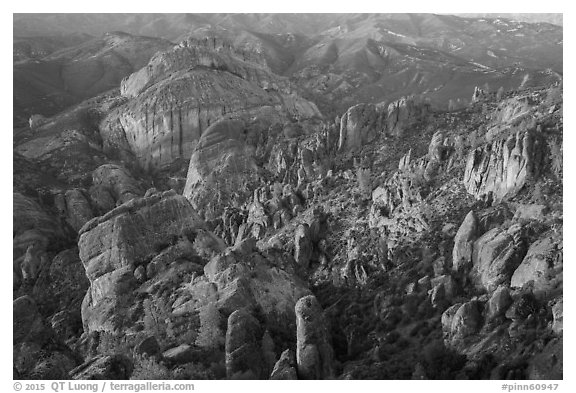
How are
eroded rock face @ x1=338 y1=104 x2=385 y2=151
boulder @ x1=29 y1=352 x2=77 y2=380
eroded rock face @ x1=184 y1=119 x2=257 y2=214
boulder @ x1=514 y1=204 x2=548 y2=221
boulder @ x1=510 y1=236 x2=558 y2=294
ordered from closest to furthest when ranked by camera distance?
1. boulder @ x1=29 y1=352 x2=77 y2=380
2. boulder @ x1=510 y1=236 x2=558 y2=294
3. boulder @ x1=514 y1=204 x2=548 y2=221
4. eroded rock face @ x1=338 y1=104 x2=385 y2=151
5. eroded rock face @ x1=184 y1=119 x2=257 y2=214

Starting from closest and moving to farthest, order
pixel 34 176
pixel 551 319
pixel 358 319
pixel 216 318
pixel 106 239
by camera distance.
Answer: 1. pixel 551 319
2. pixel 216 318
3. pixel 358 319
4. pixel 106 239
5. pixel 34 176

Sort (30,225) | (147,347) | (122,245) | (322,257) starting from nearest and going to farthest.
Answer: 1. (147,347)
2. (122,245)
3. (322,257)
4. (30,225)

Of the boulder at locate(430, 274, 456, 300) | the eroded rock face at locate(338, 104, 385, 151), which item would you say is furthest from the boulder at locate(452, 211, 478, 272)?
the eroded rock face at locate(338, 104, 385, 151)

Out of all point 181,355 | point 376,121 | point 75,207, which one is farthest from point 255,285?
point 75,207

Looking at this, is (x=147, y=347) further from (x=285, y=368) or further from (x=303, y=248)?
(x=303, y=248)

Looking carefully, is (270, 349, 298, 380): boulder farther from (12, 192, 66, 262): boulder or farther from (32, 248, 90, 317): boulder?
(12, 192, 66, 262): boulder

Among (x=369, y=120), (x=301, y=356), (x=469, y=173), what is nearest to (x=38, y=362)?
(x=301, y=356)

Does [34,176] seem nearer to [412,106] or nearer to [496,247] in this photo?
[412,106]
